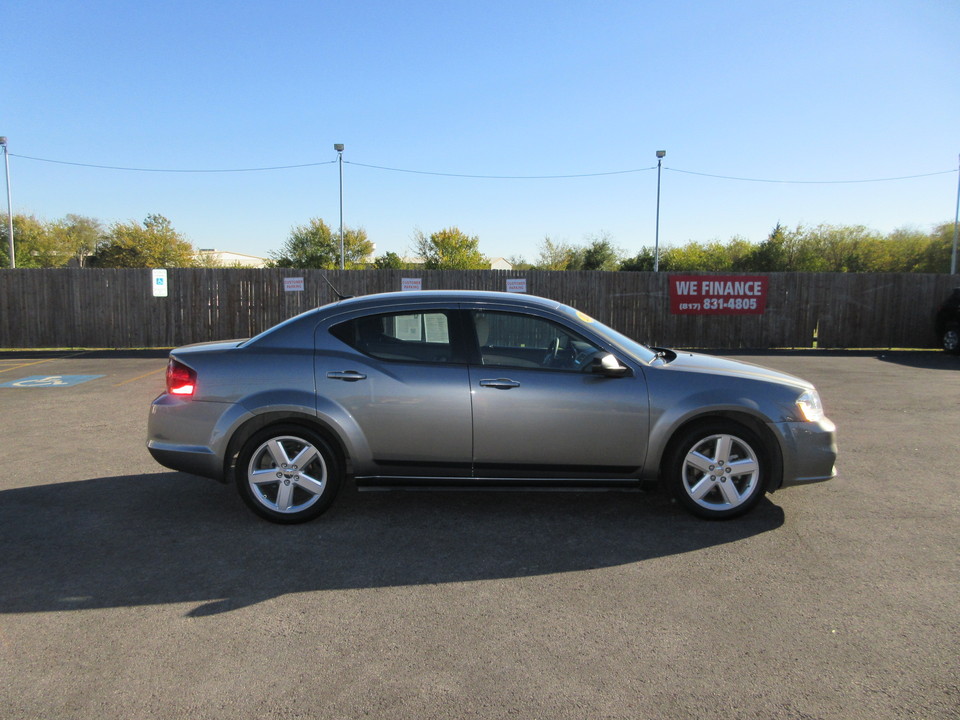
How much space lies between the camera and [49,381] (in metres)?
11.9

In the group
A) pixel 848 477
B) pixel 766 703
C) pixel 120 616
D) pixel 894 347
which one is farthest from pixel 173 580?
pixel 894 347

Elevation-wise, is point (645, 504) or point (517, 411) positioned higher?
point (517, 411)

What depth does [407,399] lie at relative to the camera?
469 centimetres

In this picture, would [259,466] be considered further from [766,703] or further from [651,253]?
[651,253]

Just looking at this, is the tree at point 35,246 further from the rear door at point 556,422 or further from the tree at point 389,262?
the rear door at point 556,422

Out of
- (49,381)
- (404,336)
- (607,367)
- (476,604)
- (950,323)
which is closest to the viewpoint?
(476,604)

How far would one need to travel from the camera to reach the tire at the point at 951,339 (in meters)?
17.5

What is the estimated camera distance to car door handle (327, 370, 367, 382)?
4.74 metres

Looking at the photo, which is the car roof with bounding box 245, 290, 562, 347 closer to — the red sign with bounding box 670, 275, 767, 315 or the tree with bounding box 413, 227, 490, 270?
the red sign with bounding box 670, 275, 767, 315

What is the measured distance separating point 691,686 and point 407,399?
256 cm

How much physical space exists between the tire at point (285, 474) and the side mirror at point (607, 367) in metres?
1.92

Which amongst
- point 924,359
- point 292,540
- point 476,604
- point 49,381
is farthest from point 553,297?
point 476,604

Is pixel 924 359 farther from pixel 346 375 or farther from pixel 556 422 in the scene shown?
pixel 346 375

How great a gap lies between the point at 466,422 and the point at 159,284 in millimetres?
17190
